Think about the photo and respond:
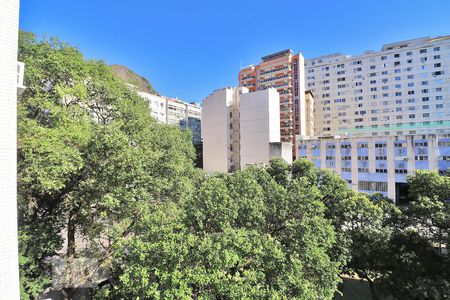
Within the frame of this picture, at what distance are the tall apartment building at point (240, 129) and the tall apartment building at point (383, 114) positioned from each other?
5650 millimetres

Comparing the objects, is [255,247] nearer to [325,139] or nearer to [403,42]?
[325,139]

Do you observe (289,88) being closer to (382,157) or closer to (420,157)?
(382,157)

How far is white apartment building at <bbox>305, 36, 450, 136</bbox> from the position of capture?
48.5 metres

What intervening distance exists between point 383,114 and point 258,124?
34042 millimetres

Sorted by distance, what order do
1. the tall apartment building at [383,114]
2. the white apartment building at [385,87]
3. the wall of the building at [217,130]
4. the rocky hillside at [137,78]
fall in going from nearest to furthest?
the tall apartment building at [383,114]
the wall of the building at [217,130]
the white apartment building at [385,87]
the rocky hillside at [137,78]

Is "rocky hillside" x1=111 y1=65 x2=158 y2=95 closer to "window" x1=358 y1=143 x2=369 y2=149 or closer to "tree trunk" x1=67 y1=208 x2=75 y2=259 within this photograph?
"window" x1=358 y1=143 x2=369 y2=149

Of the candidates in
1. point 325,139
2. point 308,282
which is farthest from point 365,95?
point 308,282

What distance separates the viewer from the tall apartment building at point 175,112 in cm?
5412

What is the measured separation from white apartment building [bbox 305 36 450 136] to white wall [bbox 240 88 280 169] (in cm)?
1767

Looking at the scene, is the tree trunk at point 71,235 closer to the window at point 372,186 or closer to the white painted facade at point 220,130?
the white painted facade at point 220,130

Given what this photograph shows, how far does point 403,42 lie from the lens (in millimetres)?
53062

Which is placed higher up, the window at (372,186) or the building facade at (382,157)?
the building facade at (382,157)

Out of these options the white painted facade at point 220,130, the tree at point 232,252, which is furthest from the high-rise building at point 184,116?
the tree at point 232,252

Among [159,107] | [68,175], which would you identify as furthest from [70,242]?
[159,107]
